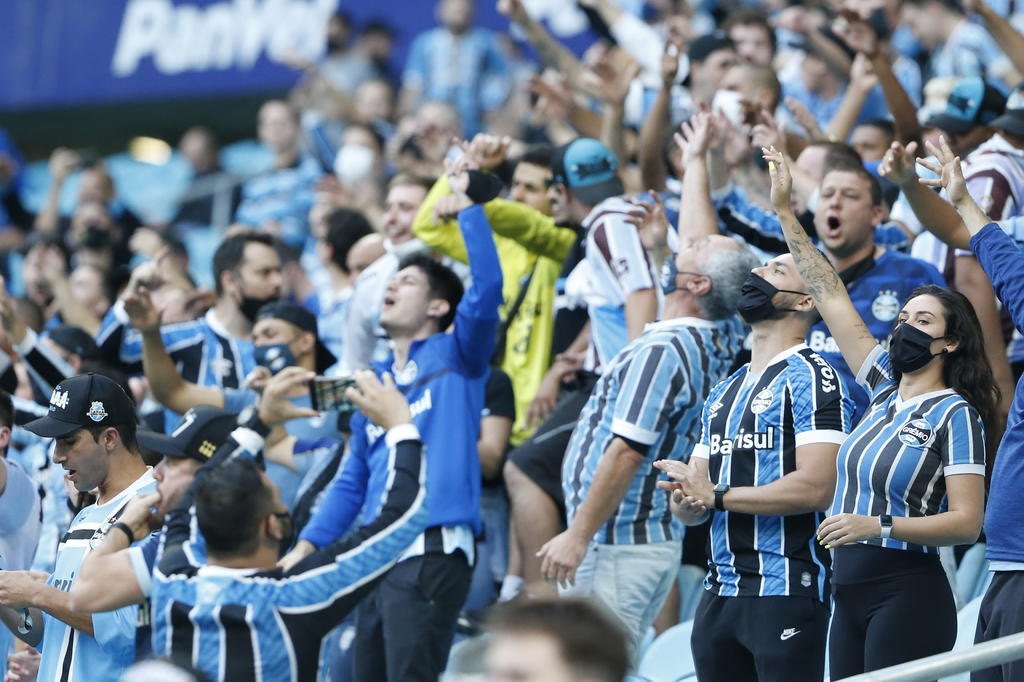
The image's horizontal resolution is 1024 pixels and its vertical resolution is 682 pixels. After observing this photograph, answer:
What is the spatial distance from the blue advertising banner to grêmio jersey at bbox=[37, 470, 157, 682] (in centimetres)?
1066

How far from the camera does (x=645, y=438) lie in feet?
20.2

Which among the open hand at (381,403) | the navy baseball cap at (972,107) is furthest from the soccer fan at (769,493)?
the navy baseball cap at (972,107)

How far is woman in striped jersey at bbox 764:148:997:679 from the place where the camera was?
5211 mm

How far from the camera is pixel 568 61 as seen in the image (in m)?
10.5

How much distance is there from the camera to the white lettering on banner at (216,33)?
1641 cm

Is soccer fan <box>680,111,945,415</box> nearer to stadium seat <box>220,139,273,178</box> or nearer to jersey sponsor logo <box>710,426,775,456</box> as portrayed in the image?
jersey sponsor logo <box>710,426,775,456</box>

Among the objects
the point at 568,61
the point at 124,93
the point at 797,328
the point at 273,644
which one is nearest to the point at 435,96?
the point at 568,61

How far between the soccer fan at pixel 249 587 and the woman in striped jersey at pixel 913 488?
1.47 m

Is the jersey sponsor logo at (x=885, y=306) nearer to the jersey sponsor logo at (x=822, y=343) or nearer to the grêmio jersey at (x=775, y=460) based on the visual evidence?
the jersey sponsor logo at (x=822, y=343)

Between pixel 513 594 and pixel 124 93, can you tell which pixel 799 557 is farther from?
pixel 124 93

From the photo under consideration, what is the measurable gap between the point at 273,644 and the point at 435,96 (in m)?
9.86

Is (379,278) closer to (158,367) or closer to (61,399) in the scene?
(158,367)

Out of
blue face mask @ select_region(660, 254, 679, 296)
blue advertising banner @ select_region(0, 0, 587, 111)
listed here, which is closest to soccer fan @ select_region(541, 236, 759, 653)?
blue face mask @ select_region(660, 254, 679, 296)

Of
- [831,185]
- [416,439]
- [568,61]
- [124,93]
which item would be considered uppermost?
[124,93]
